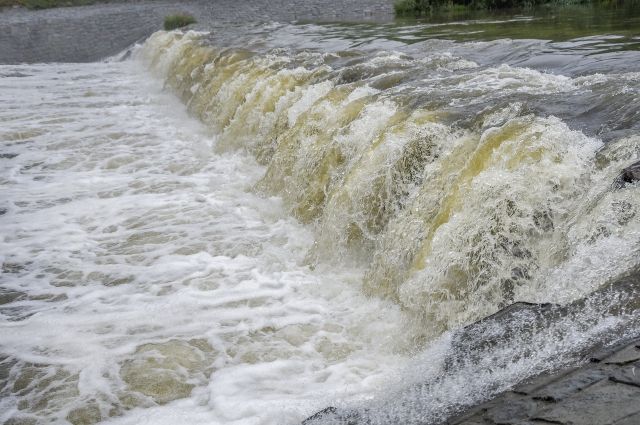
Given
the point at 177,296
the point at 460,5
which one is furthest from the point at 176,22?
the point at 177,296

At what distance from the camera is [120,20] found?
3234cm

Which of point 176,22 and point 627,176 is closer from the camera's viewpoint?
point 627,176

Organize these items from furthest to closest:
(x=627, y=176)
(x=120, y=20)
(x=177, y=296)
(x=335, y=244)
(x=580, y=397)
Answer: (x=120, y=20)
(x=335, y=244)
(x=177, y=296)
(x=627, y=176)
(x=580, y=397)

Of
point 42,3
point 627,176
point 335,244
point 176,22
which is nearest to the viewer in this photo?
point 627,176

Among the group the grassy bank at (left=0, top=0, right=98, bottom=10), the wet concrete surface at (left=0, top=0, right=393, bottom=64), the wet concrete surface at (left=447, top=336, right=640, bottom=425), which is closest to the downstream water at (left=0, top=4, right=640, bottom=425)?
the wet concrete surface at (left=447, top=336, right=640, bottom=425)

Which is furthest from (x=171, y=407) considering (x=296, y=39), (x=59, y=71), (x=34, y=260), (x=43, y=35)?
(x=43, y=35)

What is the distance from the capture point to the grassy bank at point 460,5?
800 inches

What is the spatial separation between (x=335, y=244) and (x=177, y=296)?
1.64 metres

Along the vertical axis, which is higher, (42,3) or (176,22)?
(42,3)

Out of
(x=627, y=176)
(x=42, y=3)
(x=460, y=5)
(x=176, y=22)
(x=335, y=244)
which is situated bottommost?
(x=335, y=244)

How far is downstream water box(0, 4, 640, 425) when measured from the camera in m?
4.06

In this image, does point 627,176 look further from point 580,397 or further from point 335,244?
point 335,244

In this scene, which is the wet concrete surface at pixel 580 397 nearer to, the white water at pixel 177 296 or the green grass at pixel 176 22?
the white water at pixel 177 296

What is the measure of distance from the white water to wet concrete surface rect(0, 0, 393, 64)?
14589 mm
